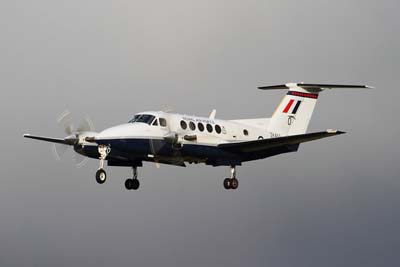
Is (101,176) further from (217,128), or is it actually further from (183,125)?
(217,128)

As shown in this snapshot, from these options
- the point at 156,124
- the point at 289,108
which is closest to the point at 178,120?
the point at 156,124

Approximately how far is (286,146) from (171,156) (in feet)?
24.3

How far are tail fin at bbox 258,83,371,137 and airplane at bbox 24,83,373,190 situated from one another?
952 mm

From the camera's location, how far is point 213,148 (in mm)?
54188

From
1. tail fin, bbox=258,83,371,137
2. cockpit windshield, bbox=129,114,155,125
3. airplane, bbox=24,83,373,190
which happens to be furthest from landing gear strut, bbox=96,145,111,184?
tail fin, bbox=258,83,371,137

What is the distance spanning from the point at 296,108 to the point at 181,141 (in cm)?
1057

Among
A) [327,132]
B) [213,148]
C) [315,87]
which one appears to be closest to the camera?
[327,132]

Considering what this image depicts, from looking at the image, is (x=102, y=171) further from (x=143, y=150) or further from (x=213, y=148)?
(x=213, y=148)

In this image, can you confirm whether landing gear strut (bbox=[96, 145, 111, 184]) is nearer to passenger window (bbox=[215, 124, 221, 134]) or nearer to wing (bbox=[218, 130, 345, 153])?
wing (bbox=[218, 130, 345, 153])

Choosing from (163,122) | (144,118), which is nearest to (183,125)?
(163,122)

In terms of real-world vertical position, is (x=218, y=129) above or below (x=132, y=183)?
above

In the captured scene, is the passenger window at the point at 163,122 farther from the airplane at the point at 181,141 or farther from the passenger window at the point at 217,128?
the passenger window at the point at 217,128

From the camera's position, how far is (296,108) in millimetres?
60312

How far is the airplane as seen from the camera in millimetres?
51188
